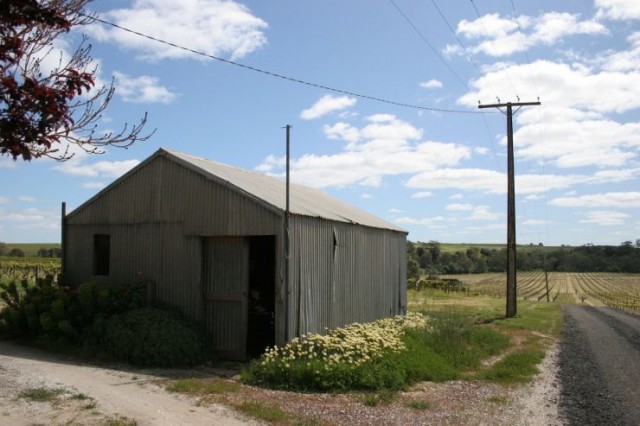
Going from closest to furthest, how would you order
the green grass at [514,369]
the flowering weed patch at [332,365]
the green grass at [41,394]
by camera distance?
the green grass at [41,394] < the flowering weed patch at [332,365] < the green grass at [514,369]

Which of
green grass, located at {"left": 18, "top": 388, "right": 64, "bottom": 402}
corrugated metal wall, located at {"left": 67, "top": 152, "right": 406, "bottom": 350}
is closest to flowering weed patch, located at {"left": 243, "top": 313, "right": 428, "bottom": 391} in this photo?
corrugated metal wall, located at {"left": 67, "top": 152, "right": 406, "bottom": 350}

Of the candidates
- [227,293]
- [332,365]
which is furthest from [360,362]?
[227,293]

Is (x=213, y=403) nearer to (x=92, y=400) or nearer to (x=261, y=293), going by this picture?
(x=92, y=400)

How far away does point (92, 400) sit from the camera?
27.2 feet

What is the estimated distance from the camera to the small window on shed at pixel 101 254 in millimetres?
14344

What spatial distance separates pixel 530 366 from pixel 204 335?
742 cm

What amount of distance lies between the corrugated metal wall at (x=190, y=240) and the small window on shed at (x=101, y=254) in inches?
5.2

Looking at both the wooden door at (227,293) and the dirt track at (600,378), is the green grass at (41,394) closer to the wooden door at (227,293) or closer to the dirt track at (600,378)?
the wooden door at (227,293)

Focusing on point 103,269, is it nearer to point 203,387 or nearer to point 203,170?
point 203,170

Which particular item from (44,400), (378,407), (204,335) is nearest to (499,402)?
(378,407)

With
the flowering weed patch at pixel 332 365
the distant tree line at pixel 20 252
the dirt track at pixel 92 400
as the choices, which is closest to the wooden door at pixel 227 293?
the flowering weed patch at pixel 332 365

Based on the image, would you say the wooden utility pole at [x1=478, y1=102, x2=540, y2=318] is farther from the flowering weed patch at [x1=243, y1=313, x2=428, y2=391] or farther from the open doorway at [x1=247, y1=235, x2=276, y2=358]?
the flowering weed patch at [x1=243, y1=313, x2=428, y2=391]

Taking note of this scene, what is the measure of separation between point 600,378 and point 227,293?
8.23m

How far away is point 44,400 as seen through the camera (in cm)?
820
